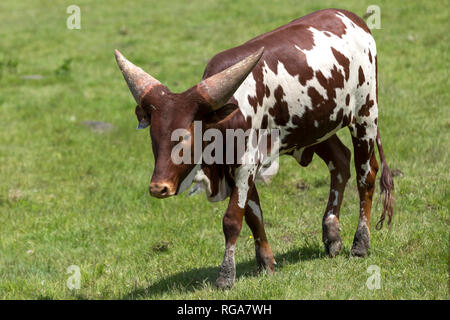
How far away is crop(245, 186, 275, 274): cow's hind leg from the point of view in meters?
6.71

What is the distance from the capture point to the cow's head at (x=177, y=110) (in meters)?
5.52

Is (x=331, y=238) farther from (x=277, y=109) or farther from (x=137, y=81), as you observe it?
(x=137, y=81)

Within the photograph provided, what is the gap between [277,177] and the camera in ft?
33.8

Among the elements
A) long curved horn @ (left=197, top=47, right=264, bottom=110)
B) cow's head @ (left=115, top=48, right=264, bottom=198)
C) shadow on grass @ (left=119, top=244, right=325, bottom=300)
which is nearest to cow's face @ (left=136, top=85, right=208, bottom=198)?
cow's head @ (left=115, top=48, right=264, bottom=198)

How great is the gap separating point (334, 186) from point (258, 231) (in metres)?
1.43

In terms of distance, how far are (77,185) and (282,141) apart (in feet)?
17.6

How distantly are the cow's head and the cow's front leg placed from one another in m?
0.57

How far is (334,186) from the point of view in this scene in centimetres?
772

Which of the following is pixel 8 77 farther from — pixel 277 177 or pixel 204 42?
pixel 277 177

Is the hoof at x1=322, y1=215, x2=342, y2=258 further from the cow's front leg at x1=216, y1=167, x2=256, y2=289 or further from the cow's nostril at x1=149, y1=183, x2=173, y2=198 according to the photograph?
the cow's nostril at x1=149, y1=183, x2=173, y2=198
